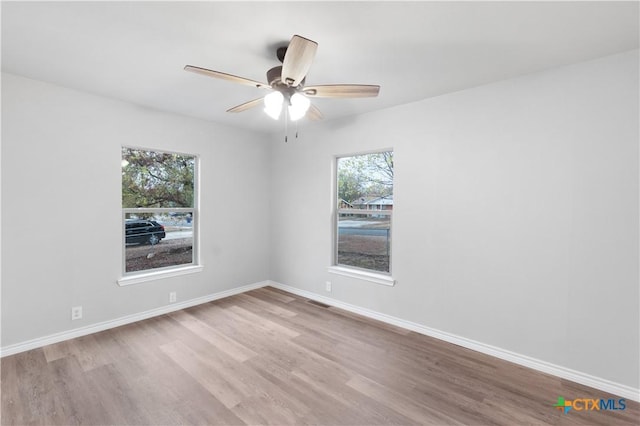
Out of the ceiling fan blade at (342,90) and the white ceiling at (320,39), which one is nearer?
the white ceiling at (320,39)

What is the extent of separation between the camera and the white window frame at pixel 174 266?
10.9ft

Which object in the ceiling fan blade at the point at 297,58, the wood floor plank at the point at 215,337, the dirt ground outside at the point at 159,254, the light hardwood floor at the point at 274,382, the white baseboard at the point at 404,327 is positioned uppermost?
the ceiling fan blade at the point at 297,58

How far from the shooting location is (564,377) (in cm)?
233

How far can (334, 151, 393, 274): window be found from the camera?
11.7 ft

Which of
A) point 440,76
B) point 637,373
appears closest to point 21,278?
point 440,76

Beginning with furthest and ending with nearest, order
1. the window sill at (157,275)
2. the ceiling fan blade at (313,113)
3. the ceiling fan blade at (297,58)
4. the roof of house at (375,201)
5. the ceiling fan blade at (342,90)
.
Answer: the roof of house at (375,201) → the window sill at (157,275) → the ceiling fan blade at (313,113) → the ceiling fan blade at (342,90) → the ceiling fan blade at (297,58)

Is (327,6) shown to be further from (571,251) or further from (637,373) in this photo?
(637,373)

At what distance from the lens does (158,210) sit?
3.61 metres

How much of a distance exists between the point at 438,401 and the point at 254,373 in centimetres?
140

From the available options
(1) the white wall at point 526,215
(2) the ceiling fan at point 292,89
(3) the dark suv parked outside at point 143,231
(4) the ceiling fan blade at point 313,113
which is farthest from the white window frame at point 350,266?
(3) the dark suv parked outside at point 143,231

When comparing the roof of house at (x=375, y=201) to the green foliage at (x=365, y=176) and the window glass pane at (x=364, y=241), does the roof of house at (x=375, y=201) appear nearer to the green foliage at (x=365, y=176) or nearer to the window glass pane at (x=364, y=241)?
the green foliage at (x=365, y=176)

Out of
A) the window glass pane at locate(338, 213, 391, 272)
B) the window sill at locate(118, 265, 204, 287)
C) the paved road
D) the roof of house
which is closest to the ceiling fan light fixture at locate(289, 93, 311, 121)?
the roof of house

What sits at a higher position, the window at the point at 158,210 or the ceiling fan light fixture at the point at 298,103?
the ceiling fan light fixture at the point at 298,103

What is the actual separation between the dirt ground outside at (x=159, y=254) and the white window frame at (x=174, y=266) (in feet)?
0.14
